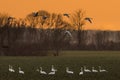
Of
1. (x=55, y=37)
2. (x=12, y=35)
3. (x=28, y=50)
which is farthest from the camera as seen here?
(x=55, y=37)

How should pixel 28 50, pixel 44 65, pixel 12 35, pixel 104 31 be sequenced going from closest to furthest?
pixel 44 65 → pixel 28 50 → pixel 12 35 → pixel 104 31

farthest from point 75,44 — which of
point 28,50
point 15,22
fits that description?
point 28,50

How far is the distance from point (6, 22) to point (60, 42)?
10.2 metres

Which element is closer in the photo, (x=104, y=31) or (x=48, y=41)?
(x=48, y=41)

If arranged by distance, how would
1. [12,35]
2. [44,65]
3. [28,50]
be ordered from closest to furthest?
1. [44,65]
2. [28,50]
3. [12,35]

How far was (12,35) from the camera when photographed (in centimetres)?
9425

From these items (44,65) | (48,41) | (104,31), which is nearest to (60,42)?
(48,41)

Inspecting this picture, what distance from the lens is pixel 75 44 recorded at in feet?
352

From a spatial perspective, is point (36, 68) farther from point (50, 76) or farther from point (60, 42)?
point (60, 42)

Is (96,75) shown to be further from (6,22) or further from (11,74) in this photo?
(6,22)

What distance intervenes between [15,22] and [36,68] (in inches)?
2336

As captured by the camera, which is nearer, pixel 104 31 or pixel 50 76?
pixel 50 76

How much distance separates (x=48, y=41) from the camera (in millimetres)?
96562

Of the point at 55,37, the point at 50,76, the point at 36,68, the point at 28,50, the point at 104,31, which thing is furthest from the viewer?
the point at 104,31
